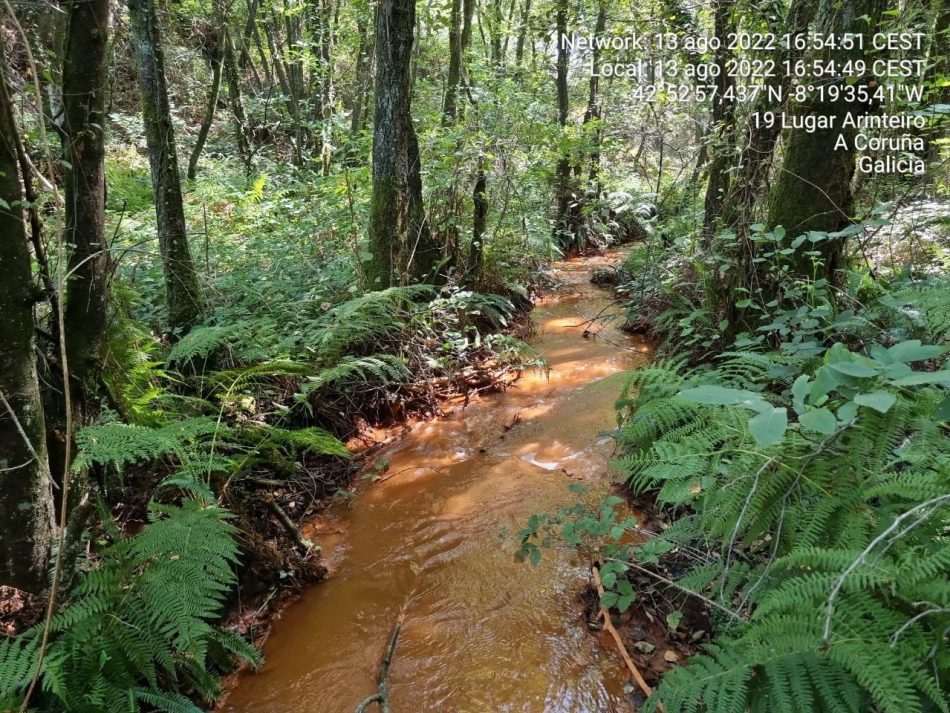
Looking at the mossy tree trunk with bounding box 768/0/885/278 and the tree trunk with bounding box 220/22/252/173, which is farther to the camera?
the tree trunk with bounding box 220/22/252/173

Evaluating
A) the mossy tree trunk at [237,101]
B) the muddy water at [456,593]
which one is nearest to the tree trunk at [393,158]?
the muddy water at [456,593]

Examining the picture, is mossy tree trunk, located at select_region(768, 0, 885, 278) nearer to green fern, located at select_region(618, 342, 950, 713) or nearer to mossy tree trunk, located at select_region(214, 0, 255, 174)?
green fern, located at select_region(618, 342, 950, 713)

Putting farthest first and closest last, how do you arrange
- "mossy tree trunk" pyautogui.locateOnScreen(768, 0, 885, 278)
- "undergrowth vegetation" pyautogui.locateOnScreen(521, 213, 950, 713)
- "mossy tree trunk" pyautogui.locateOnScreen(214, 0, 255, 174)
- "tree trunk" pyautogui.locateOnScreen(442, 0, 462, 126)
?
"mossy tree trunk" pyautogui.locateOnScreen(214, 0, 255, 174) → "tree trunk" pyautogui.locateOnScreen(442, 0, 462, 126) → "mossy tree trunk" pyautogui.locateOnScreen(768, 0, 885, 278) → "undergrowth vegetation" pyautogui.locateOnScreen(521, 213, 950, 713)

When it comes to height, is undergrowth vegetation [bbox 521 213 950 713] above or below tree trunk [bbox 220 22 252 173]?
below

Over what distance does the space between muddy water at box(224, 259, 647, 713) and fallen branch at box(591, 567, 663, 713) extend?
5 cm

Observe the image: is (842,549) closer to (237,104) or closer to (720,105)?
(720,105)

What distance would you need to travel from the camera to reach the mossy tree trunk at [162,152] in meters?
4.29

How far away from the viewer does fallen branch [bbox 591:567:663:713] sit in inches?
92.6

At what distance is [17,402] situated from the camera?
233 centimetres

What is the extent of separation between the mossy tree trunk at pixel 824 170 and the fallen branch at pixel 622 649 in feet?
9.37

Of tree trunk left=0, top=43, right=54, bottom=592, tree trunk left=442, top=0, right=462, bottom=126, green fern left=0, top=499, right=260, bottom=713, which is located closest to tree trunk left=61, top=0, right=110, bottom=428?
tree trunk left=0, top=43, right=54, bottom=592

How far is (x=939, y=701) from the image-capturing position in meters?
1.25

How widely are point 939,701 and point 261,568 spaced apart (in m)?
2.90

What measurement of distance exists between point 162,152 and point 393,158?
2.09m
